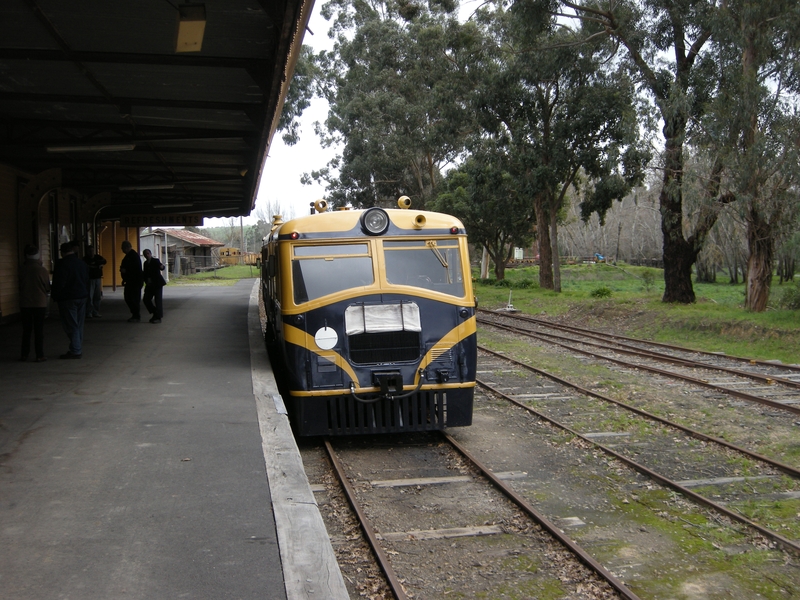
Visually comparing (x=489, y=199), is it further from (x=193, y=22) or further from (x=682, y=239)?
(x=193, y=22)

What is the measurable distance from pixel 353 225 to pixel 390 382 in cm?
187

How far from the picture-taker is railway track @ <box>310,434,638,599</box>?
201 inches

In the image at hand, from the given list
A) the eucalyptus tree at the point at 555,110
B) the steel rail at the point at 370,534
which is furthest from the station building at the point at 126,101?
the eucalyptus tree at the point at 555,110

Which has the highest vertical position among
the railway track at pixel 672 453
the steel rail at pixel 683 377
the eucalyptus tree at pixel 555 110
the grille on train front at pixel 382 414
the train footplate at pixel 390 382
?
the eucalyptus tree at pixel 555 110

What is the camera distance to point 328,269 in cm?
852

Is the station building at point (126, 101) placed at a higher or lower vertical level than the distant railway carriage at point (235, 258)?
higher

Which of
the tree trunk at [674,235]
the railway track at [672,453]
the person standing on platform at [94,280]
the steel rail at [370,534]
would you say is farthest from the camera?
the tree trunk at [674,235]

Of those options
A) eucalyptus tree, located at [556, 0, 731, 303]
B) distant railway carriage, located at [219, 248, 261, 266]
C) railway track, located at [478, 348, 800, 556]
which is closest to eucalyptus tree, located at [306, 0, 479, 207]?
eucalyptus tree, located at [556, 0, 731, 303]

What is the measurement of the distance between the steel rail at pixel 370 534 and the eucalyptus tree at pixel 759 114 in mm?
14453

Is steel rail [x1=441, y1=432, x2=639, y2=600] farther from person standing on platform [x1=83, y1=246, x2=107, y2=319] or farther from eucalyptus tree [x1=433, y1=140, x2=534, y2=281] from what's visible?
eucalyptus tree [x1=433, y1=140, x2=534, y2=281]

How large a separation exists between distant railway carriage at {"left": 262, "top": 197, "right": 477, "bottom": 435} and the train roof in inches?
0.5

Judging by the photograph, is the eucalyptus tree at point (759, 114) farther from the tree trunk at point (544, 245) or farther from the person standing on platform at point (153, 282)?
the tree trunk at point (544, 245)

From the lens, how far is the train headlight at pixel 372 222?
8609 mm

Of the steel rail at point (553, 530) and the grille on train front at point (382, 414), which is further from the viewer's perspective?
the grille on train front at point (382, 414)
